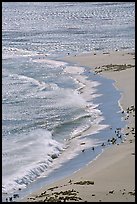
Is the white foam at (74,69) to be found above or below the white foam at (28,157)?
above

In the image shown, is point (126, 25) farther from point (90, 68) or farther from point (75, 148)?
point (75, 148)

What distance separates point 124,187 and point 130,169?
208 centimetres

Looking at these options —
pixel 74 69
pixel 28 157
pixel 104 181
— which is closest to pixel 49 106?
pixel 28 157

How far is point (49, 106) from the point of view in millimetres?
28703

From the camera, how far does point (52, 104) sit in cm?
2920

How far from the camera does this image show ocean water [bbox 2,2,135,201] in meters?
19.2

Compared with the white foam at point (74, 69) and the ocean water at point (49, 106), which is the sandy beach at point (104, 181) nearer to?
the ocean water at point (49, 106)

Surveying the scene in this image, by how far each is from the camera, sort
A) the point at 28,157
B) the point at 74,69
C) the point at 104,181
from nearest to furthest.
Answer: the point at 104,181
the point at 28,157
the point at 74,69

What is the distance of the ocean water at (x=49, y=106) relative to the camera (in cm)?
1920

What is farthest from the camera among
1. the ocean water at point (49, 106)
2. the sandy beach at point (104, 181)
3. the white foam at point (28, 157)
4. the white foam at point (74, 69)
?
the white foam at point (74, 69)

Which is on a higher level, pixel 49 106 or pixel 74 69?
pixel 74 69

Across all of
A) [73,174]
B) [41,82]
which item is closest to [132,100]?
[41,82]

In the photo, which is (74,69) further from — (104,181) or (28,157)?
(104,181)

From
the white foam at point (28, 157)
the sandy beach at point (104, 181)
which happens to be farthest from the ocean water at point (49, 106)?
the sandy beach at point (104, 181)
